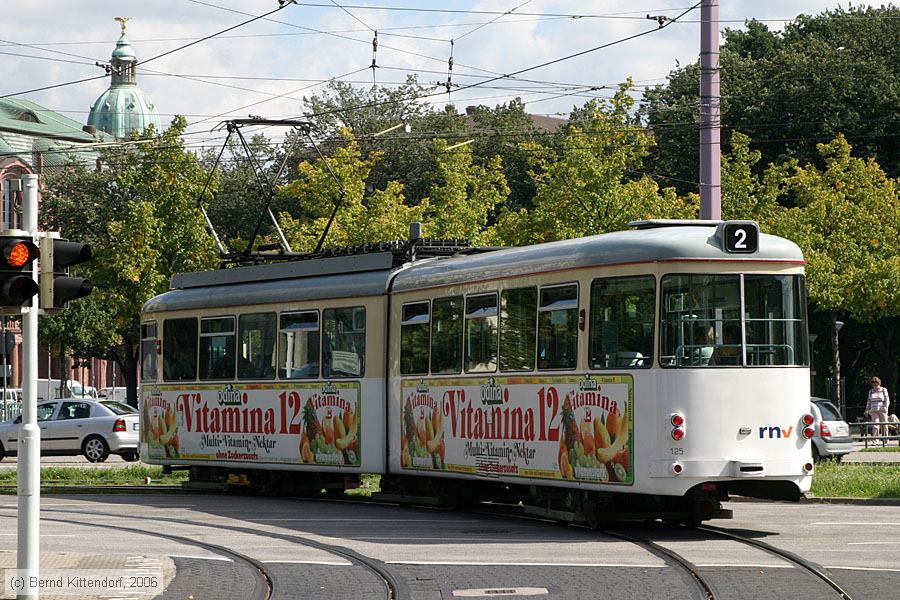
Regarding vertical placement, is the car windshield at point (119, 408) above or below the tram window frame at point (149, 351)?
below

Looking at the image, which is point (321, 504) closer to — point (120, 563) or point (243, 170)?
point (120, 563)

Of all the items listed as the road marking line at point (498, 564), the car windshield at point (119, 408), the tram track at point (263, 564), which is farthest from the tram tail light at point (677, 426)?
the car windshield at point (119, 408)

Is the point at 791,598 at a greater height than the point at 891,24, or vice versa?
the point at 891,24

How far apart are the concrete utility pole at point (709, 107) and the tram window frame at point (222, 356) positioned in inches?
279

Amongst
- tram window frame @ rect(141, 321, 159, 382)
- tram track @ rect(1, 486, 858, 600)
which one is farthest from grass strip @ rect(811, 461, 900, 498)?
tram window frame @ rect(141, 321, 159, 382)

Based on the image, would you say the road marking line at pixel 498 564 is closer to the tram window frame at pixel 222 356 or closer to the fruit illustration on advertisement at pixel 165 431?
the tram window frame at pixel 222 356

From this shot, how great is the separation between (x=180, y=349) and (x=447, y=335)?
20.8 ft

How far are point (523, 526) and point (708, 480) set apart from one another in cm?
257

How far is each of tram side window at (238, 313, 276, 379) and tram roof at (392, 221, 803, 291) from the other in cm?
474

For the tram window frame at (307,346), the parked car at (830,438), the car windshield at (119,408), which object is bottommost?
the parked car at (830,438)

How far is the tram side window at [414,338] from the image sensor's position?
724 inches

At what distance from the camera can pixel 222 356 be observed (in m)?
22.0

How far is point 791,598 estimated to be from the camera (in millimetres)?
10562

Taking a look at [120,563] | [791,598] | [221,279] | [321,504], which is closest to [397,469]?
[321,504]
